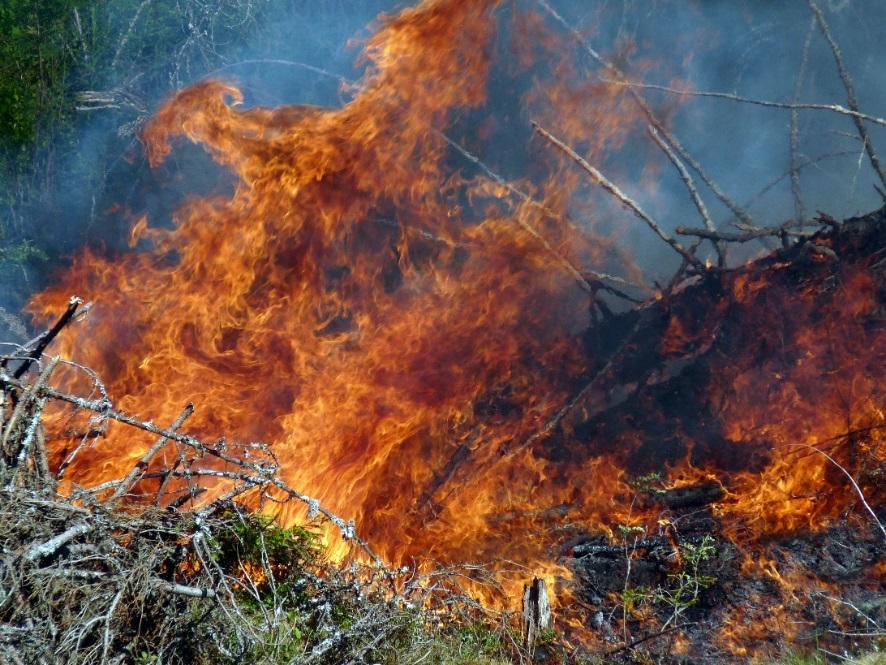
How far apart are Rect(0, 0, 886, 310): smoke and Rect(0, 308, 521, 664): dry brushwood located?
604 cm

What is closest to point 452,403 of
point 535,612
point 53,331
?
point 535,612

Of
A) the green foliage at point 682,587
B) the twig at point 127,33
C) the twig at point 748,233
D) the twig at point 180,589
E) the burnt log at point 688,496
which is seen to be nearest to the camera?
the twig at point 180,589

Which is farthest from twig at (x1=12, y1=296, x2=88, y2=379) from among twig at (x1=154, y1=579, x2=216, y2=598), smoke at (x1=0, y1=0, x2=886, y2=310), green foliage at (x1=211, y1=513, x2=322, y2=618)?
smoke at (x1=0, y1=0, x2=886, y2=310)

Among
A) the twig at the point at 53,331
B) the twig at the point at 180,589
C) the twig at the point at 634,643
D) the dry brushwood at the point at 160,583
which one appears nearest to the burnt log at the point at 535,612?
the dry brushwood at the point at 160,583

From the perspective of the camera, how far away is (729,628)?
15.4 feet

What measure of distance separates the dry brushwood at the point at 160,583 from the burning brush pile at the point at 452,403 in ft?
0.11

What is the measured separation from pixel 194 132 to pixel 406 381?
3.52m

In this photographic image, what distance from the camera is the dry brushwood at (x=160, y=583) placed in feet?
10.2

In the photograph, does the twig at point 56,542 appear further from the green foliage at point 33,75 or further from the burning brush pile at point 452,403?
the green foliage at point 33,75

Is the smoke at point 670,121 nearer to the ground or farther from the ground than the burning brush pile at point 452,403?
farther from the ground

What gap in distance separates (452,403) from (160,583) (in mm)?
3904

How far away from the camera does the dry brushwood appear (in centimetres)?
311

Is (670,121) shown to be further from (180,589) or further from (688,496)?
(180,589)

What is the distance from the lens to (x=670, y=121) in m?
9.83
